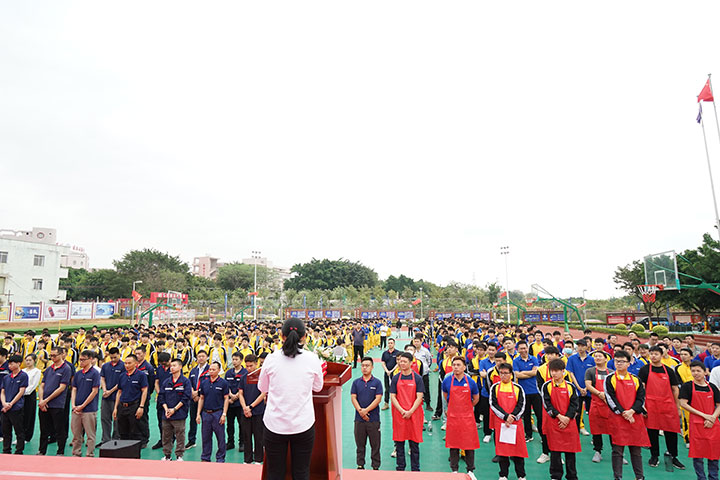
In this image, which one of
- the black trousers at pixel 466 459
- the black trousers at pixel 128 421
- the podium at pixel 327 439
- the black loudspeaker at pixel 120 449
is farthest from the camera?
the black trousers at pixel 128 421

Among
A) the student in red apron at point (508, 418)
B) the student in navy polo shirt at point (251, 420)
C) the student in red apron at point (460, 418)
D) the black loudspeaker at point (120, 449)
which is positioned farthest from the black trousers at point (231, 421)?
the student in red apron at point (508, 418)

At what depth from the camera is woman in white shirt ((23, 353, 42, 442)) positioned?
621 cm

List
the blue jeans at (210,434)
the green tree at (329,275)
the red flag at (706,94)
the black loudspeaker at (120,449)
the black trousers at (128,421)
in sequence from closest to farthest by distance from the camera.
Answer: the black loudspeaker at (120,449) → the blue jeans at (210,434) → the black trousers at (128,421) → the red flag at (706,94) → the green tree at (329,275)

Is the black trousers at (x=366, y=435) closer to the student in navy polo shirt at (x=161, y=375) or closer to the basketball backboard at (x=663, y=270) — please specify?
the student in navy polo shirt at (x=161, y=375)

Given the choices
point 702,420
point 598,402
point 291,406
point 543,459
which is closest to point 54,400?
point 291,406

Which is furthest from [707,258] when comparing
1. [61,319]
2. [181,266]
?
[181,266]

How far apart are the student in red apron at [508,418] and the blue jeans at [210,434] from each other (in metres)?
3.56

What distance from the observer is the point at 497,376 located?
5930 mm

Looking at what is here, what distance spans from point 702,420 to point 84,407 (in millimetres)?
7860

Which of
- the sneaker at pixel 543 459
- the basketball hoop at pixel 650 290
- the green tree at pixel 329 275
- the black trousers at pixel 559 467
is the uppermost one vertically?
the green tree at pixel 329 275

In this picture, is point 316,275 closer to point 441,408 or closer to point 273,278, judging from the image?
point 273,278

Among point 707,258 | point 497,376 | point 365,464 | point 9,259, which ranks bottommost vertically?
point 365,464

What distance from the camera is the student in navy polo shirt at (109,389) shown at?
6.29 m

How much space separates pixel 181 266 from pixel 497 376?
57933 millimetres
